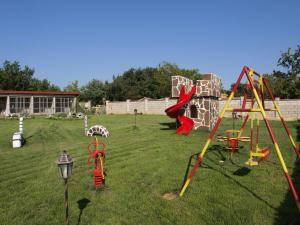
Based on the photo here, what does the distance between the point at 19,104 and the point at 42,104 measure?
3.01 m

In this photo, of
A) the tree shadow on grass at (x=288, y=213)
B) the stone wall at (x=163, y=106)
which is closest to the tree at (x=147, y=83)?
the stone wall at (x=163, y=106)

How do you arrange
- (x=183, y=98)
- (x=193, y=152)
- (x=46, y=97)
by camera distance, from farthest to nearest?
(x=46, y=97) → (x=183, y=98) → (x=193, y=152)

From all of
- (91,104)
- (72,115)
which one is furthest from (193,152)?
(91,104)

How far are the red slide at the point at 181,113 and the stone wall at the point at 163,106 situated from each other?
13.2 meters

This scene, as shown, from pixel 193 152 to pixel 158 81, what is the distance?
48.6m

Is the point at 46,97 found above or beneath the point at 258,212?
above

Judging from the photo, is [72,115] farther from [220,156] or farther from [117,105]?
[220,156]

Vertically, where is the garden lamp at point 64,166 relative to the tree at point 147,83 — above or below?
below

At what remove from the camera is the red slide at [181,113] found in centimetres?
1576

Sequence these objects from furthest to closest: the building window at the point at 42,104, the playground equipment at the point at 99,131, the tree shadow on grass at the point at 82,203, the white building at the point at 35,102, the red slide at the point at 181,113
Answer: the building window at the point at 42,104
the white building at the point at 35,102
the red slide at the point at 181,113
the playground equipment at the point at 99,131
the tree shadow on grass at the point at 82,203

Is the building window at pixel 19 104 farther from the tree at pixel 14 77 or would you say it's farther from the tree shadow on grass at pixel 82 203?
the tree shadow on grass at pixel 82 203

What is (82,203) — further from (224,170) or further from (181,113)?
(181,113)

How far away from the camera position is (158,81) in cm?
5850

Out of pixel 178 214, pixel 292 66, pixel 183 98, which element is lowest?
pixel 178 214
